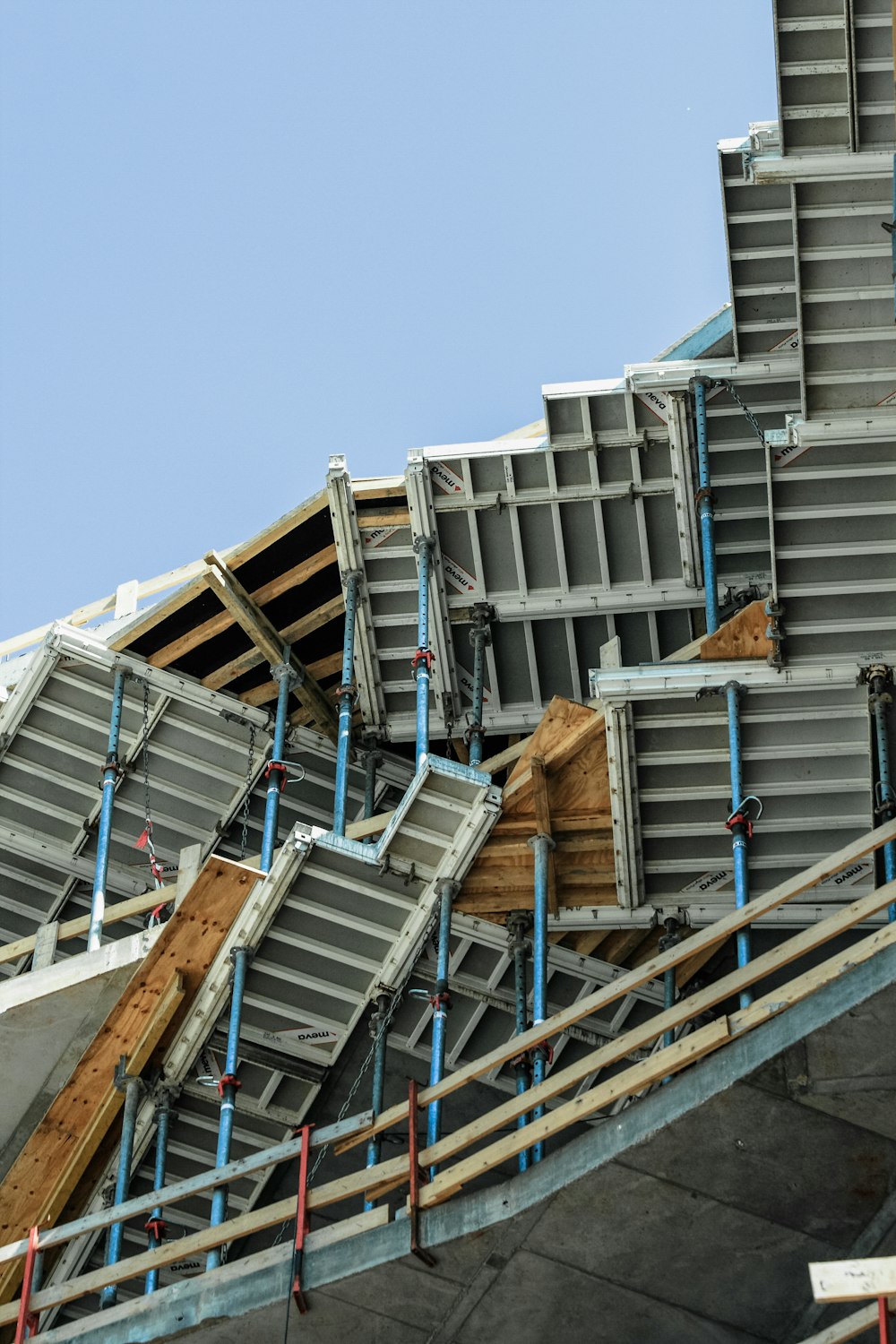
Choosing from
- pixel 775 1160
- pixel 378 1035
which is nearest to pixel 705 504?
pixel 378 1035

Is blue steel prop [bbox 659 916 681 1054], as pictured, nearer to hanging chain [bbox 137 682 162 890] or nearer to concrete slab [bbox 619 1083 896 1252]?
concrete slab [bbox 619 1083 896 1252]

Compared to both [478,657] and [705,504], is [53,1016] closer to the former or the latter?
[478,657]

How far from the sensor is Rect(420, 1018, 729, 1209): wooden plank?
1339 centimetres

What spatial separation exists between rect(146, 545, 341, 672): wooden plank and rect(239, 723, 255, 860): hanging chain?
49.4 inches

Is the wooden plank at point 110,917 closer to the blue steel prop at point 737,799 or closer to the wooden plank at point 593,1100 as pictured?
the blue steel prop at point 737,799

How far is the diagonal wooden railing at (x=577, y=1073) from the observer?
1336 centimetres

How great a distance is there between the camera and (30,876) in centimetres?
2477

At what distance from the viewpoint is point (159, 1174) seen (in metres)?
18.1

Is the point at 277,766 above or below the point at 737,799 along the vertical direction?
above

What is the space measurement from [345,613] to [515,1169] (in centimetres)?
693

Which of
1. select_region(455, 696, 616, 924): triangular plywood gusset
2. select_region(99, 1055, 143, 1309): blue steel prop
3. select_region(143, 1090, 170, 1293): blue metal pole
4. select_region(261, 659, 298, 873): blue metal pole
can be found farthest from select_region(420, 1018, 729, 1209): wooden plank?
select_region(261, 659, 298, 873): blue metal pole

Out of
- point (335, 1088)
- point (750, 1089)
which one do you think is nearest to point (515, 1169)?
point (335, 1088)

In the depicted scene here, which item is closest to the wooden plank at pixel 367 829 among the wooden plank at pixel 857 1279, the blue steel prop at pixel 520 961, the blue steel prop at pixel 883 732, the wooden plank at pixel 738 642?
the blue steel prop at pixel 520 961

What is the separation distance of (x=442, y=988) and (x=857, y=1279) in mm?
9582
